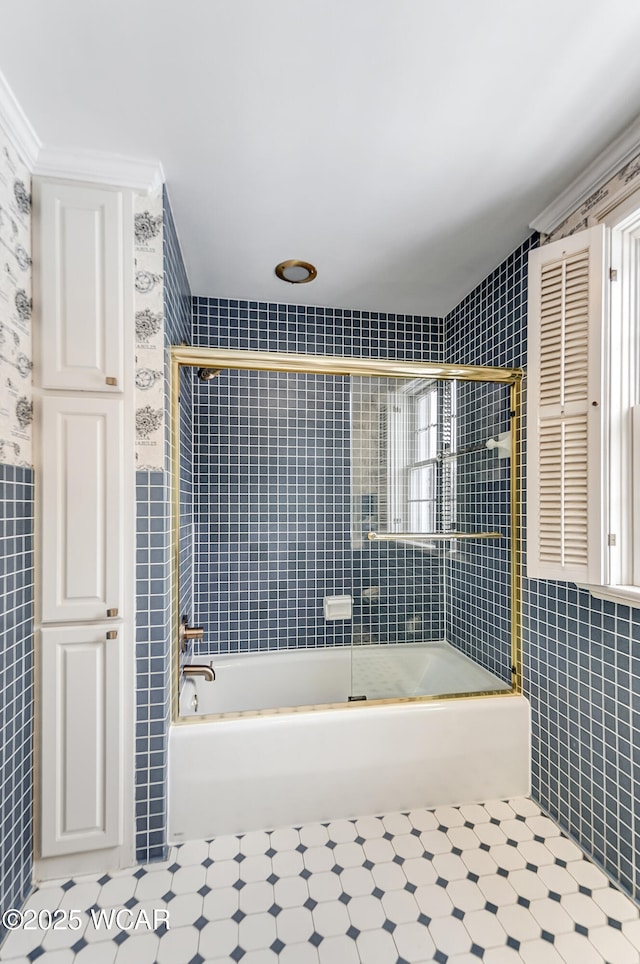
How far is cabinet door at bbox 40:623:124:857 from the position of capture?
1.47 m

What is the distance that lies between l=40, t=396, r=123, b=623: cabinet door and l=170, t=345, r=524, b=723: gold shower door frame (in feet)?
0.82

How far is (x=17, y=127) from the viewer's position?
4.39 feet

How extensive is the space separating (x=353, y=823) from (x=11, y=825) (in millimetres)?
1121

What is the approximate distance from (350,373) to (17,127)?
127cm

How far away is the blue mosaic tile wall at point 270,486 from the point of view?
2.60 meters

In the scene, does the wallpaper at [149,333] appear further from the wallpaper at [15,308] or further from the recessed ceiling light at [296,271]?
the recessed ceiling light at [296,271]

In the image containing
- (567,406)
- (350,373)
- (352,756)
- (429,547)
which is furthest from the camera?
(429,547)

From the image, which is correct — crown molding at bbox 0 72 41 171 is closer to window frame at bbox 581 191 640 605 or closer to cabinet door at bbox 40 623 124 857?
cabinet door at bbox 40 623 124 857

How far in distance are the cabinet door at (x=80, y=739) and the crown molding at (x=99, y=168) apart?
4.80 feet

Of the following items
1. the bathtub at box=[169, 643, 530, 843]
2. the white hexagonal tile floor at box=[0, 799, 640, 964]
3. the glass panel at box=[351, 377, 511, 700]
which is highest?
the glass panel at box=[351, 377, 511, 700]

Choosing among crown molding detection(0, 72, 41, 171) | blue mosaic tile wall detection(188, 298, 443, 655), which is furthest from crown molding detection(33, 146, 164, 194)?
blue mosaic tile wall detection(188, 298, 443, 655)

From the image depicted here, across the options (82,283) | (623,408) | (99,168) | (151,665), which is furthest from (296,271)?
(151,665)

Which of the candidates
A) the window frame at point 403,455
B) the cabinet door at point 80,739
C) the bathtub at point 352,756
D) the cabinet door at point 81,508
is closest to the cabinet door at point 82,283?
the cabinet door at point 81,508

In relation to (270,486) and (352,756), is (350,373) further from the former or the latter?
(352,756)
